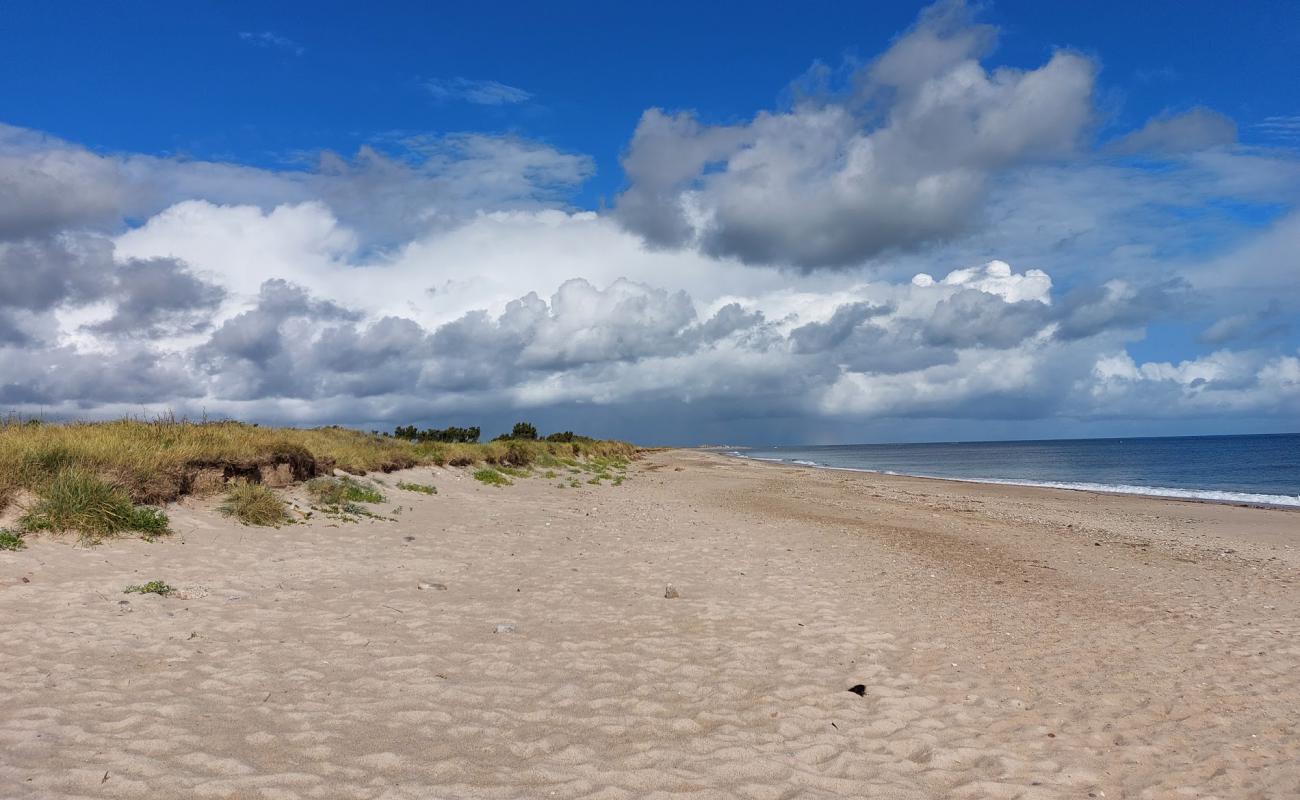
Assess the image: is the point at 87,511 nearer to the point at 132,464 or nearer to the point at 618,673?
the point at 132,464

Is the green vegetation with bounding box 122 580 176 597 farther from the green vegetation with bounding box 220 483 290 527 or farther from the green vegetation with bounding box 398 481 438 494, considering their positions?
the green vegetation with bounding box 398 481 438 494

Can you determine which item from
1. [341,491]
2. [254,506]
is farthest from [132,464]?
[341,491]

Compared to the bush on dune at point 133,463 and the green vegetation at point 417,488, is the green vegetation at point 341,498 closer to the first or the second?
the bush on dune at point 133,463

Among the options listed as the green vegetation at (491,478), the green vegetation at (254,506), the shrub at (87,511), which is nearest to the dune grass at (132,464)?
the shrub at (87,511)

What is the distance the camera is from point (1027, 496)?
37875 mm

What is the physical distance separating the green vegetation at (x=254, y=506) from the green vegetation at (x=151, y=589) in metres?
4.49

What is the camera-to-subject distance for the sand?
562 cm

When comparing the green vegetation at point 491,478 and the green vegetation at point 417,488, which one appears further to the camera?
the green vegetation at point 491,478

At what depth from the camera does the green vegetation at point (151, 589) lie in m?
9.33

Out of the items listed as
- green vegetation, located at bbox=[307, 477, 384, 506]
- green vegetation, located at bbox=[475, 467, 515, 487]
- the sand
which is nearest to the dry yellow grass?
green vegetation, located at bbox=[307, 477, 384, 506]

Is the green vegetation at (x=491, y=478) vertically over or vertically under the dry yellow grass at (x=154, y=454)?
under

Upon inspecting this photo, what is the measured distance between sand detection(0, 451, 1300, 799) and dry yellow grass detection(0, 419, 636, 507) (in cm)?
106

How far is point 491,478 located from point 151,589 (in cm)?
1936

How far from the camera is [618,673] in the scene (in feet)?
26.4
